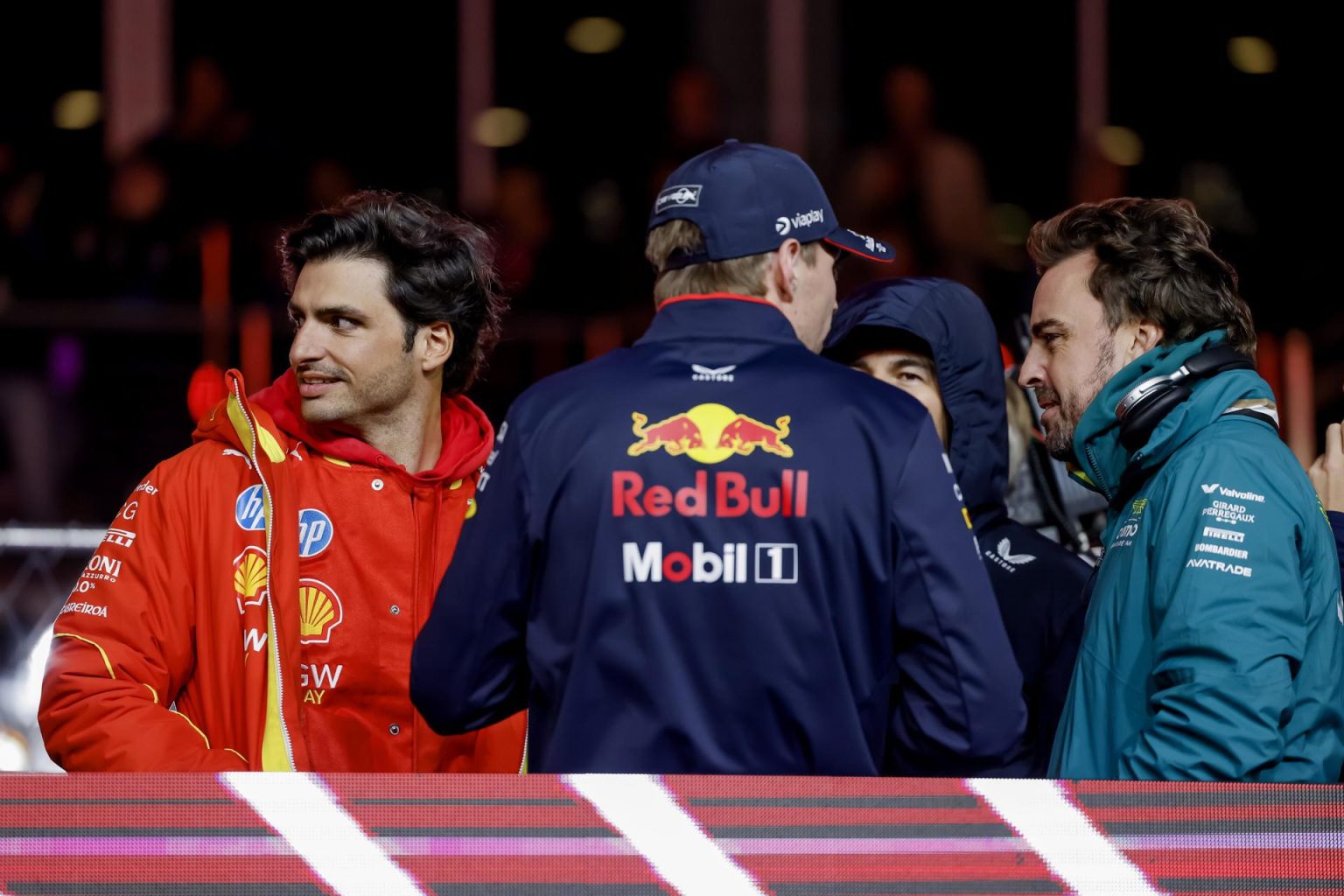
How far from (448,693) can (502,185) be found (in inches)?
219

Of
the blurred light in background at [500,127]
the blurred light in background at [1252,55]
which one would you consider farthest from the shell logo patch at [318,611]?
the blurred light in background at [1252,55]

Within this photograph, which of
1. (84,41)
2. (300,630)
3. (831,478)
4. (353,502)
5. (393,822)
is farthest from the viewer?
(84,41)

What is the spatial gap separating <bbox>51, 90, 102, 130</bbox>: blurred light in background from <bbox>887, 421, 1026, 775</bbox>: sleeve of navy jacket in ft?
25.8

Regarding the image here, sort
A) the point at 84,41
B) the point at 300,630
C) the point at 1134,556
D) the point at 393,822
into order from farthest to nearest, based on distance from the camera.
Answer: the point at 84,41 < the point at 300,630 < the point at 1134,556 < the point at 393,822

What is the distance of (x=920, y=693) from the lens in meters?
2.29

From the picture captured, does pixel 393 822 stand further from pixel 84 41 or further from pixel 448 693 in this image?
pixel 84 41

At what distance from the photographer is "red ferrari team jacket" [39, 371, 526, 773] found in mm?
2764

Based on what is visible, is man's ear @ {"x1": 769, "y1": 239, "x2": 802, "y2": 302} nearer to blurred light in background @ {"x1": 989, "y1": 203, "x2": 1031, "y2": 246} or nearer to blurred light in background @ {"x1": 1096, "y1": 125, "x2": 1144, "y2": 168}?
blurred light in background @ {"x1": 989, "y1": 203, "x2": 1031, "y2": 246}

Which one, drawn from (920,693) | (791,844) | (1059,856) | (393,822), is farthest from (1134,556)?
(393,822)

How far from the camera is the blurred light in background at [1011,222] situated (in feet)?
29.2

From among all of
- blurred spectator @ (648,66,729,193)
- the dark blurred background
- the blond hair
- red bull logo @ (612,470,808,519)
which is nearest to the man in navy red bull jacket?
red bull logo @ (612,470,808,519)

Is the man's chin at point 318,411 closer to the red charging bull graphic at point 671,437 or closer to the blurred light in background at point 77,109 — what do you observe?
the red charging bull graphic at point 671,437

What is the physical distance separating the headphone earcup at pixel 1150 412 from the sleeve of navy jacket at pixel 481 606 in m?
0.96

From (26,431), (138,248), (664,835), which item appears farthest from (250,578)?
(138,248)
